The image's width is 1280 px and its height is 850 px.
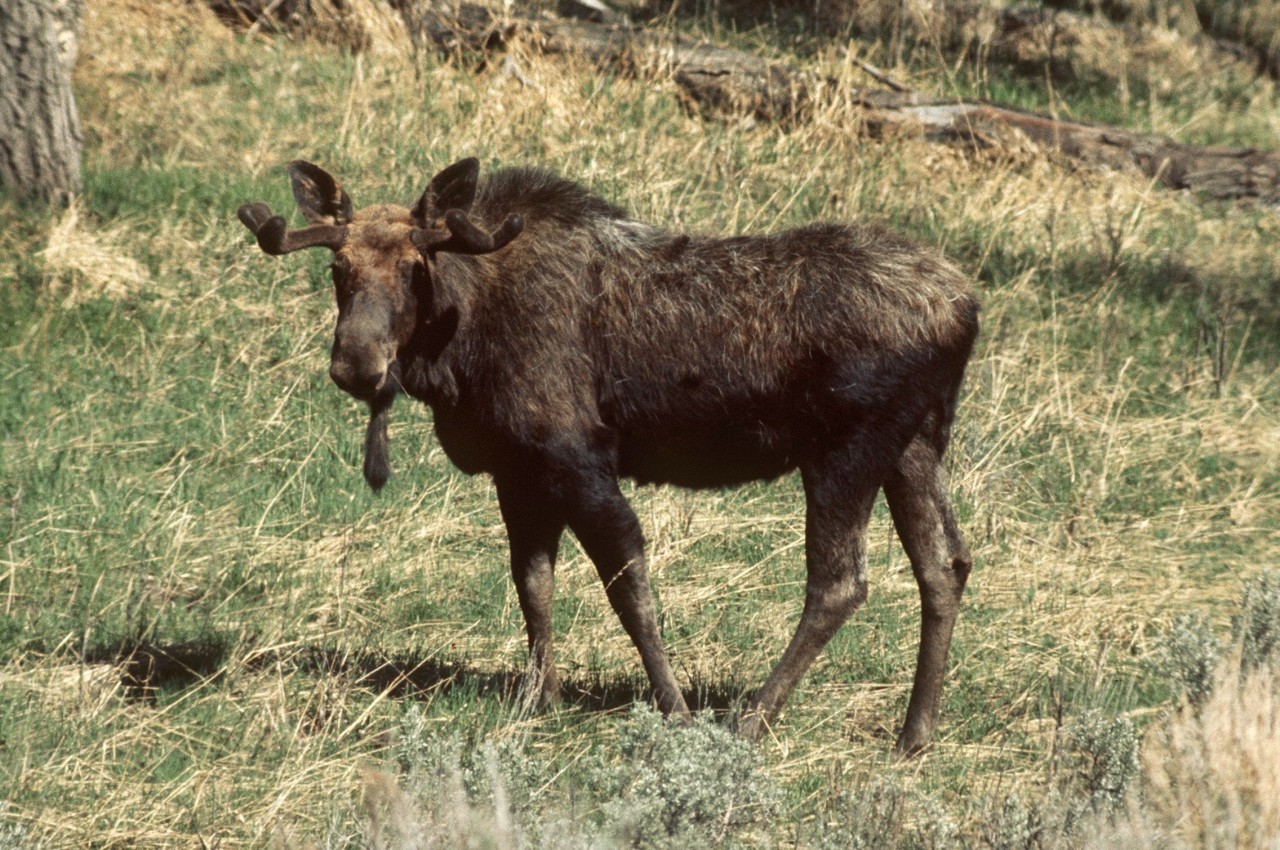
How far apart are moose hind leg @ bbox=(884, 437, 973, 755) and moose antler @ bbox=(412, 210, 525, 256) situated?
66.8 inches

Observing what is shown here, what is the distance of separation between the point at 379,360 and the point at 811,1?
10.7 m

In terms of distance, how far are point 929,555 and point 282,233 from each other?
2642 mm

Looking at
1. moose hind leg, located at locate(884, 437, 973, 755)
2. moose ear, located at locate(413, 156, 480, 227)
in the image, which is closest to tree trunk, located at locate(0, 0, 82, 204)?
moose ear, located at locate(413, 156, 480, 227)

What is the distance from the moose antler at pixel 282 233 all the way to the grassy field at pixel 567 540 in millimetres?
1601

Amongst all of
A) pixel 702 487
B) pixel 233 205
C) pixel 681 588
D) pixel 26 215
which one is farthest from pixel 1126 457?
pixel 26 215

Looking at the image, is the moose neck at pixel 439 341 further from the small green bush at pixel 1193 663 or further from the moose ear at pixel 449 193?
the small green bush at pixel 1193 663

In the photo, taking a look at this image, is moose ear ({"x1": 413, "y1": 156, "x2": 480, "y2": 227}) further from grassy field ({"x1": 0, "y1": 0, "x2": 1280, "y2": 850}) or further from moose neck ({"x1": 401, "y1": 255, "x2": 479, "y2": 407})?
grassy field ({"x1": 0, "y1": 0, "x2": 1280, "y2": 850})

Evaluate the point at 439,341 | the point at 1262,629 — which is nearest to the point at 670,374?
the point at 439,341

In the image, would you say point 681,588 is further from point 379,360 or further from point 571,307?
point 379,360

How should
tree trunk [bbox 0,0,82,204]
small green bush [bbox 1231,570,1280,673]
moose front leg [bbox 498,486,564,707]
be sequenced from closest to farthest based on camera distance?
small green bush [bbox 1231,570,1280,673], moose front leg [bbox 498,486,564,707], tree trunk [bbox 0,0,82,204]

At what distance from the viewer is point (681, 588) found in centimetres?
704

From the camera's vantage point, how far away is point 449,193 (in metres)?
5.54

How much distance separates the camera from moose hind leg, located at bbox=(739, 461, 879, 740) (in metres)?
5.61

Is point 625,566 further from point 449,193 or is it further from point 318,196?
point 318,196
